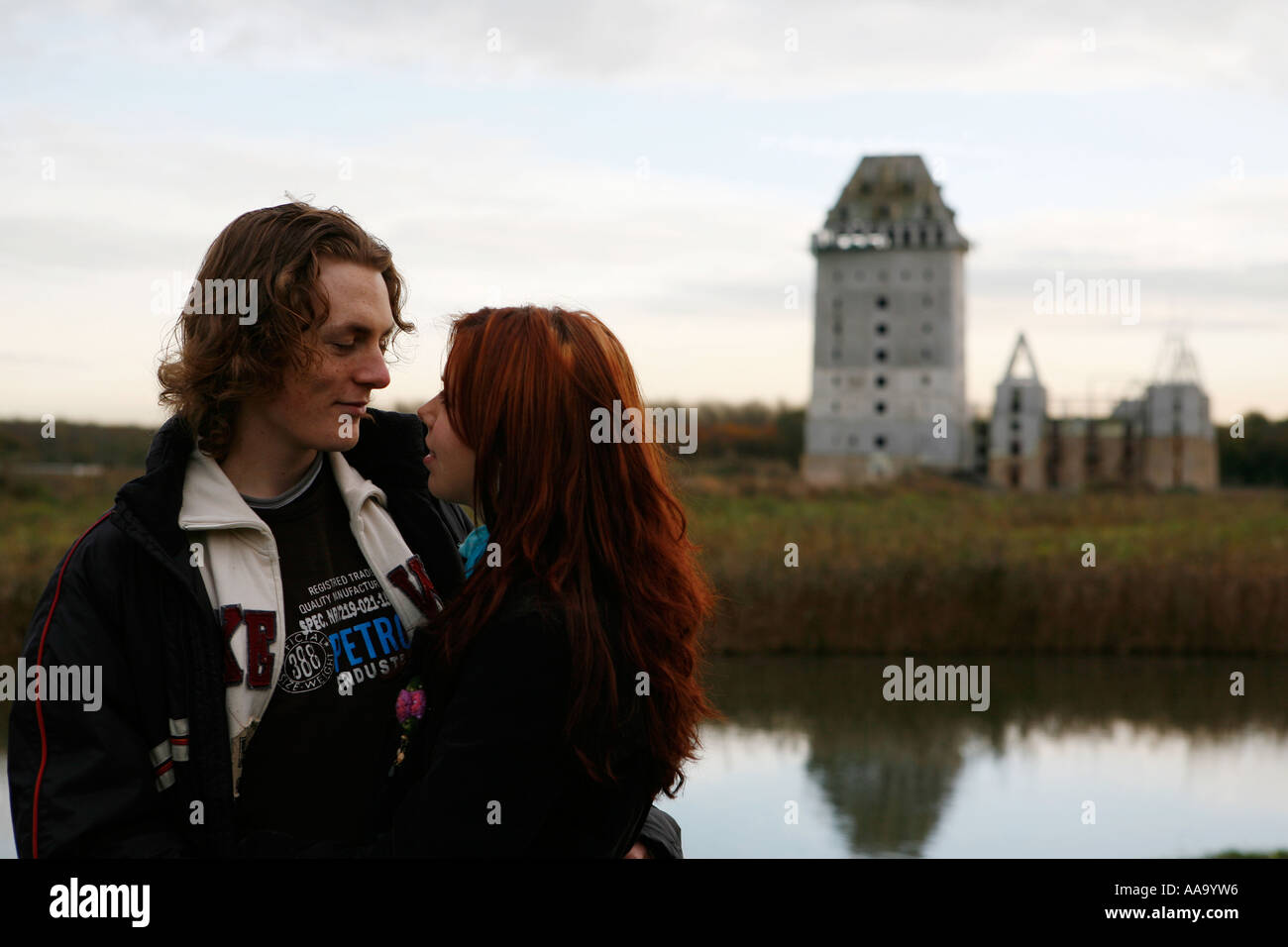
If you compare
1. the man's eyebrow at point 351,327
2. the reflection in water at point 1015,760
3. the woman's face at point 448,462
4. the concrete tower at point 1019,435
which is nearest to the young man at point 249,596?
the man's eyebrow at point 351,327

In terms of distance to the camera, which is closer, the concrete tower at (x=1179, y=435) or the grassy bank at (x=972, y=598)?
the grassy bank at (x=972, y=598)

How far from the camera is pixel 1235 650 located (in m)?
15.3

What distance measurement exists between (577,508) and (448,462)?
28cm

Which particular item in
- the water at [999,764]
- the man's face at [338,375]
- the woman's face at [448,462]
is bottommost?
the water at [999,764]

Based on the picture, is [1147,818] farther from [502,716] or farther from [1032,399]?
[1032,399]

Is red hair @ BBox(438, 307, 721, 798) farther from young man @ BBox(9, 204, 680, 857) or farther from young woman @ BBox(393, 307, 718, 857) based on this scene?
young man @ BBox(9, 204, 680, 857)

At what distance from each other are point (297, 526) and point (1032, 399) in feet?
164

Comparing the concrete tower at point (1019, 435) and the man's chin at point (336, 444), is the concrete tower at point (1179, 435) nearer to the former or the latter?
the concrete tower at point (1019, 435)

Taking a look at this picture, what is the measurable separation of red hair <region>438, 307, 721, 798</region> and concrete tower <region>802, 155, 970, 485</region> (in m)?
52.2

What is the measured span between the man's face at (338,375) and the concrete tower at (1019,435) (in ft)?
159

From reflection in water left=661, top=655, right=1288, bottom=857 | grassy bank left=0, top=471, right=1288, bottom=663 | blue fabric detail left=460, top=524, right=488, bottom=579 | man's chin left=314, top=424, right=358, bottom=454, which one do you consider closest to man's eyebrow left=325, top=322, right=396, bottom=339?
man's chin left=314, top=424, right=358, bottom=454

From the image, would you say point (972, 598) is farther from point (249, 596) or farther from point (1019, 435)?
point (1019, 435)

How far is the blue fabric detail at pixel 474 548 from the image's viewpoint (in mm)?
2322
